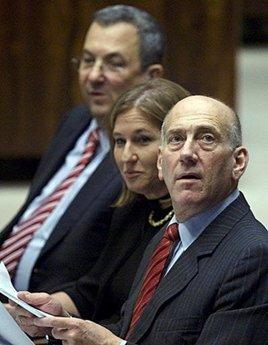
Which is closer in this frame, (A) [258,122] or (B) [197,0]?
(B) [197,0]

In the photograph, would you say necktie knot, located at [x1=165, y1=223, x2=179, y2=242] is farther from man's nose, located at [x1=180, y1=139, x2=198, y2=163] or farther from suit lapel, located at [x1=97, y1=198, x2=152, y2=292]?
suit lapel, located at [x1=97, y1=198, x2=152, y2=292]

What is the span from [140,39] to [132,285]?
1.21m

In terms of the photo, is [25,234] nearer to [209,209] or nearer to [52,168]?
[52,168]

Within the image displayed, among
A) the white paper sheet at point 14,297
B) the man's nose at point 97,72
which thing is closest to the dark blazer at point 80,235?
the man's nose at point 97,72

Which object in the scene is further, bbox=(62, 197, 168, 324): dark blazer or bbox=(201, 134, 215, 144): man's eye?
bbox=(62, 197, 168, 324): dark blazer

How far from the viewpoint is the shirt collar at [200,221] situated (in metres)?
3.10

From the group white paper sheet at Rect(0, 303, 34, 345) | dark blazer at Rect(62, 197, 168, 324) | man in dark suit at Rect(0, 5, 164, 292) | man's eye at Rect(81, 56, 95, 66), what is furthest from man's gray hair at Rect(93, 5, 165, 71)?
white paper sheet at Rect(0, 303, 34, 345)

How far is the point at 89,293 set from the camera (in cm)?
385

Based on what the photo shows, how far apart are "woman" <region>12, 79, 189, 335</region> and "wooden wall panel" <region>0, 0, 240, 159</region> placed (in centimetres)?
297

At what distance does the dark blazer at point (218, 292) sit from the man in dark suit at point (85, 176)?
961 mm

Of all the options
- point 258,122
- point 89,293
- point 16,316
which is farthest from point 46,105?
point 16,316

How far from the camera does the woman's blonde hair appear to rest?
359 cm

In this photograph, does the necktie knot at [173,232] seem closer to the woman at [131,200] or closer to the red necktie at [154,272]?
the red necktie at [154,272]

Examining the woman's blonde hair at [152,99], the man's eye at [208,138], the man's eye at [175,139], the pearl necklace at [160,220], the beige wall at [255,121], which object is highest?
the woman's blonde hair at [152,99]
